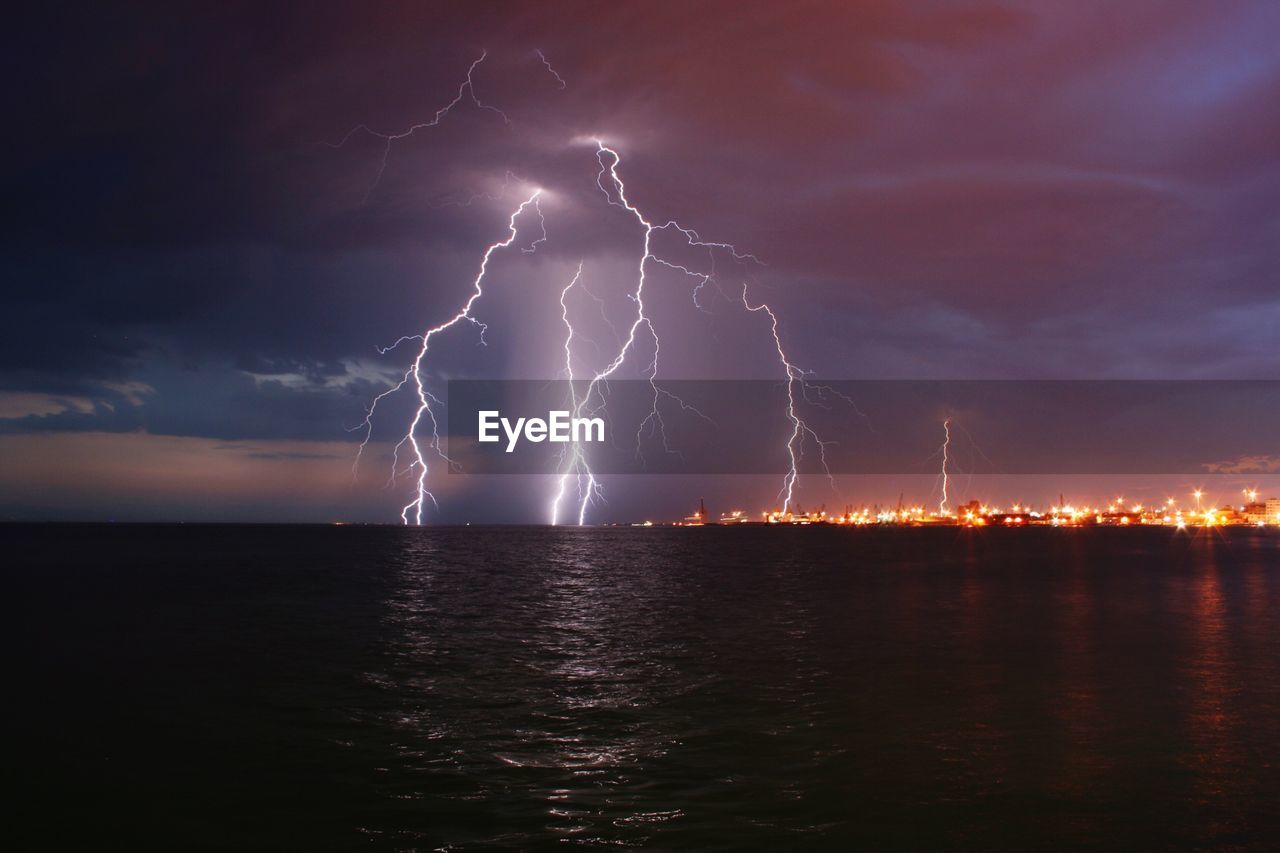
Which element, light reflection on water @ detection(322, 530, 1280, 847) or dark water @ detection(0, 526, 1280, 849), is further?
light reflection on water @ detection(322, 530, 1280, 847)

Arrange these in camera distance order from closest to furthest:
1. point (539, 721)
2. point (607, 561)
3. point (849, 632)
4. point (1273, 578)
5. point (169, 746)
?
point (169, 746) < point (539, 721) < point (849, 632) < point (1273, 578) < point (607, 561)

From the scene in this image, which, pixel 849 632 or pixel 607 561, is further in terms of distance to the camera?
pixel 607 561

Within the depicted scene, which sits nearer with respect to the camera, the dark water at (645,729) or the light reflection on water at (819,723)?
the dark water at (645,729)

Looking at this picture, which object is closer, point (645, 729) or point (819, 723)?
point (645, 729)

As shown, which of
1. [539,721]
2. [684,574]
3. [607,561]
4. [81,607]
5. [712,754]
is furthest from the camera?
[607,561]

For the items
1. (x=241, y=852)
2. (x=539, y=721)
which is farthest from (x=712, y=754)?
(x=241, y=852)

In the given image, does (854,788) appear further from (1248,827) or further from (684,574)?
(684,574)

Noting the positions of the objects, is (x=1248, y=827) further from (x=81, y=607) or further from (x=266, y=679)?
(x=81, y=607)
